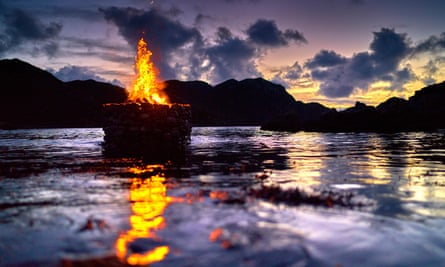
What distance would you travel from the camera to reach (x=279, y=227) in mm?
5629

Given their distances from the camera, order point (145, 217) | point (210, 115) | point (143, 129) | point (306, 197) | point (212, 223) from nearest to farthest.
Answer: point (212, 223) → point (145, 217) → point (306, 197) → point (143, 129) → point (210, 115)

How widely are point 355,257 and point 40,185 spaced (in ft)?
28.2

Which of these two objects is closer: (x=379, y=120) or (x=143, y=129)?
(x=143, y=129)

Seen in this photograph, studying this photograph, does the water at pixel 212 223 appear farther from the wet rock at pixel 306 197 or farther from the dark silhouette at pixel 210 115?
the dark silhouette at pixel 210 115

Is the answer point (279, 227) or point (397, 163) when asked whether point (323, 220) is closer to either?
point (279, 227)

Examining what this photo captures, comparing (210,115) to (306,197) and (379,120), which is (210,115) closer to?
(379,120)

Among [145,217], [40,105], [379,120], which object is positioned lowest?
[145,217]

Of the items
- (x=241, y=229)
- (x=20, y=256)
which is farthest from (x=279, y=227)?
(x=20, y=256)

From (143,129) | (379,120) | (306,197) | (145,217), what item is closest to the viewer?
(145,217)

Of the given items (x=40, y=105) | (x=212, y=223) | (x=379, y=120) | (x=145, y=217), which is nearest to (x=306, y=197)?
(x=212, y=223)

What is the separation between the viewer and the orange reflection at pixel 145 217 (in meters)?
4.38

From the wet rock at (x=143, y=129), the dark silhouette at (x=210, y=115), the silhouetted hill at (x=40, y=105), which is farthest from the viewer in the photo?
the silhouetted hill at (x=40, y=105)

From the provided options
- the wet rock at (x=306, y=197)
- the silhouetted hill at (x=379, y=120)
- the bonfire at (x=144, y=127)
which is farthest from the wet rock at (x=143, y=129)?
the silhouetted hill at (x=379, y=120)

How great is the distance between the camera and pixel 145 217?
6.22 m
